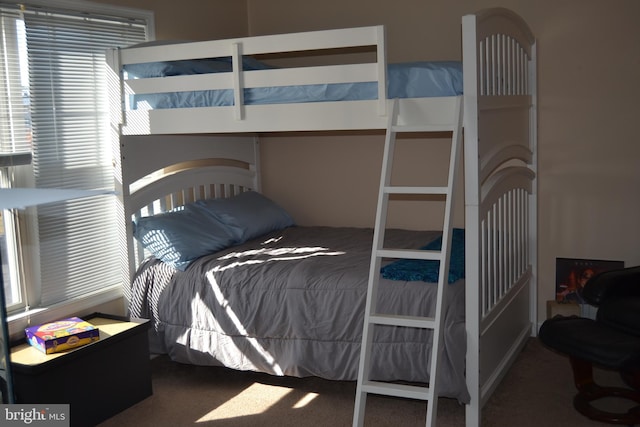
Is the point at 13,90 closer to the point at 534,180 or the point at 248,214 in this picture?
the point at 248,214

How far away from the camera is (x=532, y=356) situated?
155 inches

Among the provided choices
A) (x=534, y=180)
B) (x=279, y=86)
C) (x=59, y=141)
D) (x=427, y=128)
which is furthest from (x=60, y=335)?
(x=534, y=180)

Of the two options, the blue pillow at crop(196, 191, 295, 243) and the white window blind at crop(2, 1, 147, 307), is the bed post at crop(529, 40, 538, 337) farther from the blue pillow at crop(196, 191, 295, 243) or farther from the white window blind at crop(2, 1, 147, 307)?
the white window blind at crop(2, 1, 147, 307)

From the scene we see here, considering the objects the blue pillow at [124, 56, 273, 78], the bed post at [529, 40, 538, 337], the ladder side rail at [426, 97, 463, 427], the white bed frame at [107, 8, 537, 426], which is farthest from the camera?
the bed post at [529, 40, 538, 337]

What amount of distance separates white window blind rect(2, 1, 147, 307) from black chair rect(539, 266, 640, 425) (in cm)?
227

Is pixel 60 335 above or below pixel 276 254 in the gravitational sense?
below

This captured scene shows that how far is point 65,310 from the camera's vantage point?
139 inches

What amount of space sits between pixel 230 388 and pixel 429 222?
1690mm

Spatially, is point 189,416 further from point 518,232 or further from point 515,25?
point 515,25

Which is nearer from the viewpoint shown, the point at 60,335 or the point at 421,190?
the point at 421,190

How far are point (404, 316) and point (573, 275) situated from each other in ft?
5.42

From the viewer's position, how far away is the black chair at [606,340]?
9.66 feet

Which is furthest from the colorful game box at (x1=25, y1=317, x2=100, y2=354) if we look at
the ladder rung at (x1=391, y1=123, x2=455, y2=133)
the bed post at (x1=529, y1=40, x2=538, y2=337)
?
the bed post at (x1=529, y1=40, x2=538, y2=337)

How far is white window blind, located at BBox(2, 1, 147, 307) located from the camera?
3.40 metres
